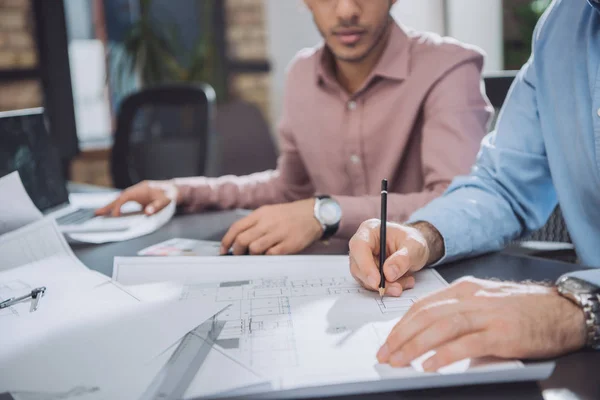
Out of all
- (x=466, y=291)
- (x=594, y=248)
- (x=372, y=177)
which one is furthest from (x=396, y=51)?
(x=466, y=291)

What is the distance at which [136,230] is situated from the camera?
42.9 inches

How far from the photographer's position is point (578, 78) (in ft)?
2.93

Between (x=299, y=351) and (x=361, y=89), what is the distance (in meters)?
0.96

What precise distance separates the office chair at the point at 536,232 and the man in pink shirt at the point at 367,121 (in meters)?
0.09

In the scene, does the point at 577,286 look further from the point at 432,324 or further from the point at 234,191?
the point at 234,191

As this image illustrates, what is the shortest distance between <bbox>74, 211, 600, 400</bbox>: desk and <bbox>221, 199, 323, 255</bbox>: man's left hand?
0.13 ft

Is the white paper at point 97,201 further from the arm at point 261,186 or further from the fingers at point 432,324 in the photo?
the fingers at point 432,324

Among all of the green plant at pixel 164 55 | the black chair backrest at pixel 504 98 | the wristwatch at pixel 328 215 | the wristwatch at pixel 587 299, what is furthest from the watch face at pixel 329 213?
the green plant at pixel 164 55

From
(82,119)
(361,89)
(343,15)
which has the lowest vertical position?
(82,119)

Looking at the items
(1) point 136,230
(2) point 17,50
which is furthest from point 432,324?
(2) point 17,50

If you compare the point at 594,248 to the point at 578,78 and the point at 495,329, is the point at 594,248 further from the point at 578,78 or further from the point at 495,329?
the point at 495,329

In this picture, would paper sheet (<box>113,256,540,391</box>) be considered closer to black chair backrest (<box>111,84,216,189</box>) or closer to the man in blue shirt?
the man in blue shirt

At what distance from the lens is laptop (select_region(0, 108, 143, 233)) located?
1.15m

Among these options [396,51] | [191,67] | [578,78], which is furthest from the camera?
[191,67]
